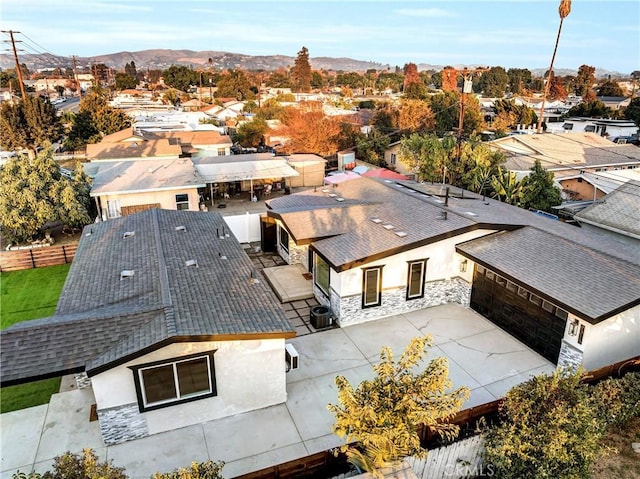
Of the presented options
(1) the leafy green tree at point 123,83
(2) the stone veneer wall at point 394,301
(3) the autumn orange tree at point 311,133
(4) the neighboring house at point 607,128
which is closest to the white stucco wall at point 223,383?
(2) the stone veneer wall at point 394,301

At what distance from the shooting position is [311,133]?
1588 inches

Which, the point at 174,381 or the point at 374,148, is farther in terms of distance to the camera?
the point at 374,148

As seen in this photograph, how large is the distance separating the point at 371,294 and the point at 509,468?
7.15 m

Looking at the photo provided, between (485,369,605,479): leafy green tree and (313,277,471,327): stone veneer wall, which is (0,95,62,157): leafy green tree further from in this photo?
(485,369,605,479): leafy green tree

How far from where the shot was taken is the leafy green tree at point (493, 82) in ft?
418

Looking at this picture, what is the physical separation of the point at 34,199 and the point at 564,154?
3545cm

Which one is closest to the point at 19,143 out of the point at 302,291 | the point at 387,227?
the point at 302,291

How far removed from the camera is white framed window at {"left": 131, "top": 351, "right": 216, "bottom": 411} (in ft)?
31.2

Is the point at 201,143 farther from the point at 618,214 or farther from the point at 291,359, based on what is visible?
the point at 618,214

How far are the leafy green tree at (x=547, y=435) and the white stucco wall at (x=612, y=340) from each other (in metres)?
3.43

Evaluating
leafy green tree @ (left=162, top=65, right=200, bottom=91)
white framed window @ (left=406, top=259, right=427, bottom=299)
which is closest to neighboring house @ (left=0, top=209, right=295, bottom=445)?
white framed window @ (left=406, top=259, right=427, bottom=299)

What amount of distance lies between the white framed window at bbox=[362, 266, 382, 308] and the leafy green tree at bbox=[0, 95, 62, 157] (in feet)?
106

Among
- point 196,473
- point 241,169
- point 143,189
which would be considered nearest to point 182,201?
point 143,189

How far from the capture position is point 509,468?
8.51m
